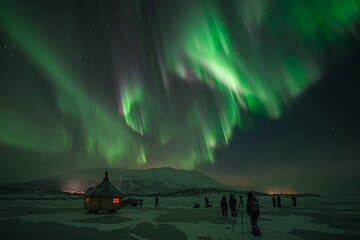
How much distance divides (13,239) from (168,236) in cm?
818

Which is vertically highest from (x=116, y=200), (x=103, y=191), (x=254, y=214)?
(x=103, y=191)

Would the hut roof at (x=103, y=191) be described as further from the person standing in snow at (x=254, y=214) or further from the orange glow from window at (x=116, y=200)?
the person standing in snow at (x=254, y=214)

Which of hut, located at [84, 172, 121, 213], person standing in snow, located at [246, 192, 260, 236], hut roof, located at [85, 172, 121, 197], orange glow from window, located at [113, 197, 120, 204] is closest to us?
person standing in snow, located at [246, 192, 260, 236]

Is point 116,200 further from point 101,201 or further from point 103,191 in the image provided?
point 101,201

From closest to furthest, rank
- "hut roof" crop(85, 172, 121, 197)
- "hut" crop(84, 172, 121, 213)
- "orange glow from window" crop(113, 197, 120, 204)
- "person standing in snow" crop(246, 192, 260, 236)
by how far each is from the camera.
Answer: "person standing in snow" crop(246, 192, 260, 236), "hut" crop(84, 172, 121, 213), "hut roof" crop(85, 172, 121, 197), "orange glow from window" crop(113, 197, 120, 204)

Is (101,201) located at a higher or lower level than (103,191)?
lower

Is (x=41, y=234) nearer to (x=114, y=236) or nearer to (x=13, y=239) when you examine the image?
(x=13, y=239)

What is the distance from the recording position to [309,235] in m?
13.7

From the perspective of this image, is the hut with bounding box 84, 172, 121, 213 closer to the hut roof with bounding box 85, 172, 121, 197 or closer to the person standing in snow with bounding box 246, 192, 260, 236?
the hut roof with bounding box 85, 172, 121, 197

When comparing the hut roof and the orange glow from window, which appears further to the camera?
the orange glow from window

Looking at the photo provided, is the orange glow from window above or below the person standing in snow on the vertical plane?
below

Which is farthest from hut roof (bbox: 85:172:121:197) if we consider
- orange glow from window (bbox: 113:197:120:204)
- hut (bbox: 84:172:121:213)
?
orange glow from window (bbox: 113:197:120:204)

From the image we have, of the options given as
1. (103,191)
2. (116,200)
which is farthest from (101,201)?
(116,200)

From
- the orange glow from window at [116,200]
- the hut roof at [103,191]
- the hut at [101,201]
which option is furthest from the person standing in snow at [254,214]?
the orange glow from window at [116,200]
